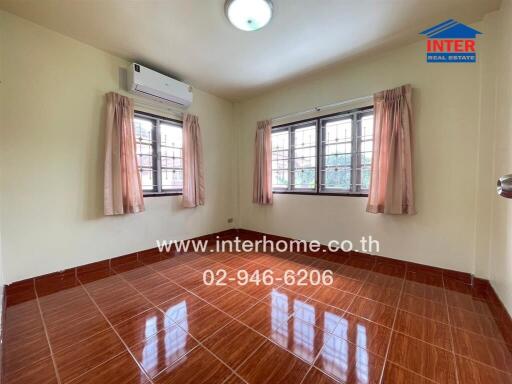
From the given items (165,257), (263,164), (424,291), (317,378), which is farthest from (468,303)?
(165,257)

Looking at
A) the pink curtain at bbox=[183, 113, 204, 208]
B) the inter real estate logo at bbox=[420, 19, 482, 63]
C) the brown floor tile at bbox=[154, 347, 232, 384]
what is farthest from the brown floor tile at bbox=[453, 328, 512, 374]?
the pink curtain at bbox=[183, 113, 204, 208]

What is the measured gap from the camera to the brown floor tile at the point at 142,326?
136cm

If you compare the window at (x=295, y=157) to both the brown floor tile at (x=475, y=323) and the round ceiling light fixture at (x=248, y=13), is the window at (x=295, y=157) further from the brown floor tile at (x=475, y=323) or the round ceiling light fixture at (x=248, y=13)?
the brown floor tile at (x=475, y=323)

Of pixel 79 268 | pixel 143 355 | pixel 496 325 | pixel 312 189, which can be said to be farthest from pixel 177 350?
pixel 312 189

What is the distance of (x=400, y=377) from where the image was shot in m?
1.07

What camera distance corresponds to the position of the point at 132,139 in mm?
2523

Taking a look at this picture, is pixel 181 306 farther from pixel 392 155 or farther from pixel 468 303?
pixel 392 155

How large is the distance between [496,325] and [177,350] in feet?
7.36

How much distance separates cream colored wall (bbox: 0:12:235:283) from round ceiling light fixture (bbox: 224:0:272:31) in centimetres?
167

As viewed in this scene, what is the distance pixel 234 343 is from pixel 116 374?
650mm

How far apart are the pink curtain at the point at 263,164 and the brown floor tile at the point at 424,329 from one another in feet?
7.61

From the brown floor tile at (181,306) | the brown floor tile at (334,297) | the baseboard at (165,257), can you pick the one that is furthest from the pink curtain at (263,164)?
the brown floor tile at (181,306)

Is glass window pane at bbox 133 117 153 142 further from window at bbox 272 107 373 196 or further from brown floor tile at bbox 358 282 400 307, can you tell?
brown floor tile at bbox 358 282 400 307

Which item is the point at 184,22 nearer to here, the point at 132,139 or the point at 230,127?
the point at 132,139
